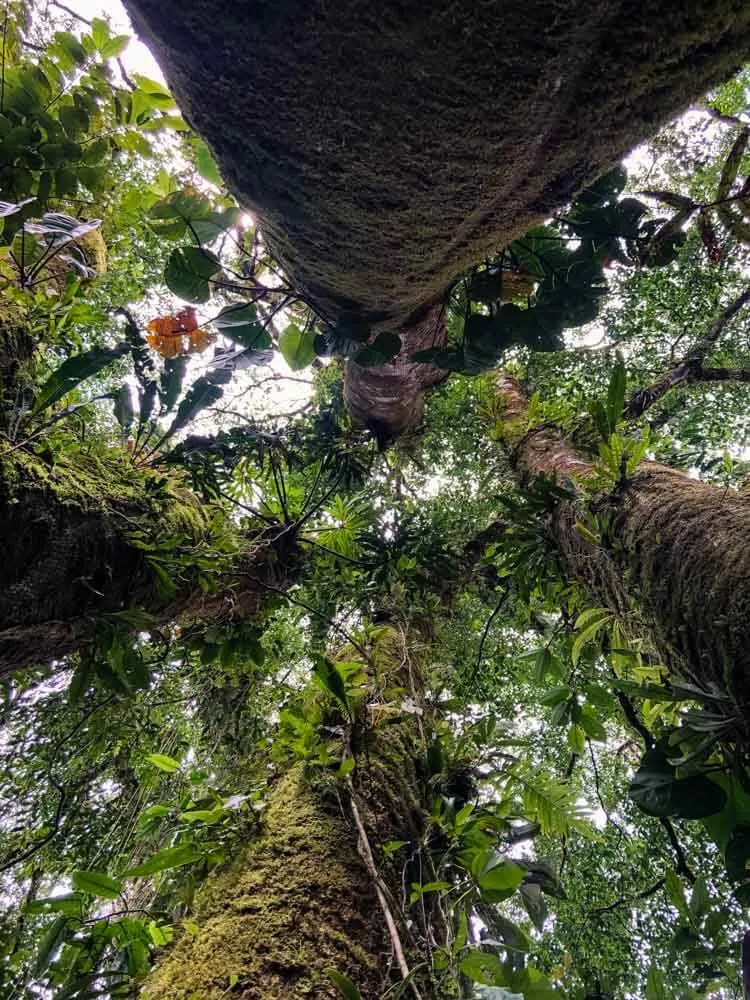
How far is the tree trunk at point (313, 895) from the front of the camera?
41.4 inches

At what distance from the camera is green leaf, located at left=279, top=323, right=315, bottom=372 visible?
5.81 feet

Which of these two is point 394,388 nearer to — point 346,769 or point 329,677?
point 329,677

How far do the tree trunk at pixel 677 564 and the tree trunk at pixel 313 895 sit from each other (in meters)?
0.94

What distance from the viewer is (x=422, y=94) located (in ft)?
2.16

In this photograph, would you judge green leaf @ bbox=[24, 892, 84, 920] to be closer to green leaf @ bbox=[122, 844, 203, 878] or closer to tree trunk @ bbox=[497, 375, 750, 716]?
green leaf @ bbox=[122, 844, 203, 878]

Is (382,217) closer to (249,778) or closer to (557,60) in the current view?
(557,60)

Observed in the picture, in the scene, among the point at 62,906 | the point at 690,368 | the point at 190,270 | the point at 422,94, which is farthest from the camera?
the point at 690,368

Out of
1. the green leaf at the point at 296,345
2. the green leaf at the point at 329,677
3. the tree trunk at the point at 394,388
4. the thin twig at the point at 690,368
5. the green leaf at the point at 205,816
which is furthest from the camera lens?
the thin twig at the point at 690,368

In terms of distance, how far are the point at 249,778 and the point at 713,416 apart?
3.84 metres

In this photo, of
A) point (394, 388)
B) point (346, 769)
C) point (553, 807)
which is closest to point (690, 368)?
point (394, 388)

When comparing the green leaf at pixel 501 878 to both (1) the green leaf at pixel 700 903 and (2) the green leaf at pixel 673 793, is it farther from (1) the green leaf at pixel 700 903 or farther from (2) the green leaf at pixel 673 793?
(1) the green leaf at pixel 700 903

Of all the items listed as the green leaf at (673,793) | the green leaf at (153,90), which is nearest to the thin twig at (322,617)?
the green leaf at (673,793)

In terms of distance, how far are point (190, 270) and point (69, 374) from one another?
49 centimetres

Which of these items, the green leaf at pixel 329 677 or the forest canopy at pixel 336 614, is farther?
the green leaf at pixel 329 677
